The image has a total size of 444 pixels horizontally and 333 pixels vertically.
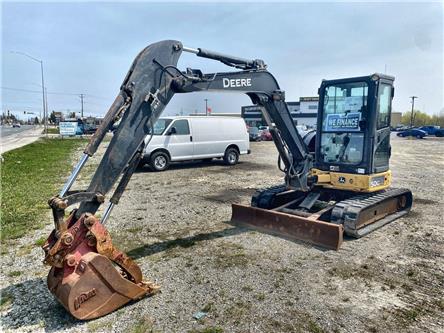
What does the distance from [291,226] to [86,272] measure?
140 inches

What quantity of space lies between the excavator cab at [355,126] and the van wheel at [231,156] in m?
8.42

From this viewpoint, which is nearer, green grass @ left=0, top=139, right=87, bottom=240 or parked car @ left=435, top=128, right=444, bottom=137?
green grass @ left=0, top=139, right=87, bottom=240

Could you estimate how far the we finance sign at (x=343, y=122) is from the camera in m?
6.58

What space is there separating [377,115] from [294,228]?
8.71ft

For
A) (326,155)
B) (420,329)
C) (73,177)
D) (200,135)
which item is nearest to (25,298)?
(73,177)

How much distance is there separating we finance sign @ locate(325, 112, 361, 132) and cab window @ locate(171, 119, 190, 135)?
779 centimetres

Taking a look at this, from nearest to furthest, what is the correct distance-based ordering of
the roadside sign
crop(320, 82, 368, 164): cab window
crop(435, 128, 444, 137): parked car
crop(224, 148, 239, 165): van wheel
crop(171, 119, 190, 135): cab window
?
crop(320, 82, 368, 164): cab window
crop(171, 119, 190, 135): cab window
crop(224, 148, 239, 165): van wheel
the roadside sign
crop(435, 128, 444, 137): parked car

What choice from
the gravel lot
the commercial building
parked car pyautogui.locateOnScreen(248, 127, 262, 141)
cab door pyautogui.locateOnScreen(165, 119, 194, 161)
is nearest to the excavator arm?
the gravel lot

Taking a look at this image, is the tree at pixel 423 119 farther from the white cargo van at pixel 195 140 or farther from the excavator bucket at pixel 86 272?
the excavator bucket at pixel 86 272

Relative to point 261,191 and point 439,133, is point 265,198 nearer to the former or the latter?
point 261,191

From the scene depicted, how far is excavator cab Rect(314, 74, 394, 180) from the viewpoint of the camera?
20.9 ft

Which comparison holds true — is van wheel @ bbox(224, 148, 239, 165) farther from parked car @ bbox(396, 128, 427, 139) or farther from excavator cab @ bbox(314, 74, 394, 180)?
parked car @ bbox(396, 128, 427, 139)

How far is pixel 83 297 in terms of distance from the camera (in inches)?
137

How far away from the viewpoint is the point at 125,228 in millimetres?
6516
